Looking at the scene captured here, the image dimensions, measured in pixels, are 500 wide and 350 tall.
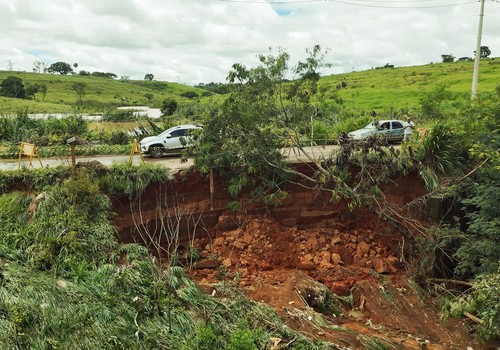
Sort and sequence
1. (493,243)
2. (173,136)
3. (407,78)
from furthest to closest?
(407,78), (173,136), (493,243)

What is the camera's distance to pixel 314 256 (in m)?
13.0

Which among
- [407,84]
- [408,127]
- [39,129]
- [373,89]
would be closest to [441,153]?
[408,127]

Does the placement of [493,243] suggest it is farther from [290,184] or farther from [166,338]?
[166,338]

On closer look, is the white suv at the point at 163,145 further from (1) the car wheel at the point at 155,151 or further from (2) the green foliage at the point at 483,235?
(2) the green foliage at the point at 483,235

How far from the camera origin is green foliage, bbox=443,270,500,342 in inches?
315

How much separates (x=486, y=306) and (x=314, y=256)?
531 centimetres

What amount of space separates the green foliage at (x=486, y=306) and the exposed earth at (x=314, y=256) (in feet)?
2.92

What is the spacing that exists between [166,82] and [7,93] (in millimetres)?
47702

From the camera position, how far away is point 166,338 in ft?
23.0

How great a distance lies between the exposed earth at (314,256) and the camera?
31.7ft

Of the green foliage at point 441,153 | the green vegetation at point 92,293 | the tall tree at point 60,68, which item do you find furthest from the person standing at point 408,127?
the tall tree at point 60,68

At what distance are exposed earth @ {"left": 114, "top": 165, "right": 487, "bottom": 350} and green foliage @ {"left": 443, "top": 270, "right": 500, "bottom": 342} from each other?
891 mm

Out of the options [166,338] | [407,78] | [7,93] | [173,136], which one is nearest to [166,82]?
[7,93]

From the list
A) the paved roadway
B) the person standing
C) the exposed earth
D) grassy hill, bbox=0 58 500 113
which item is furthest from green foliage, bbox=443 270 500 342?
grassy hill, bbox=0 58 500 113
